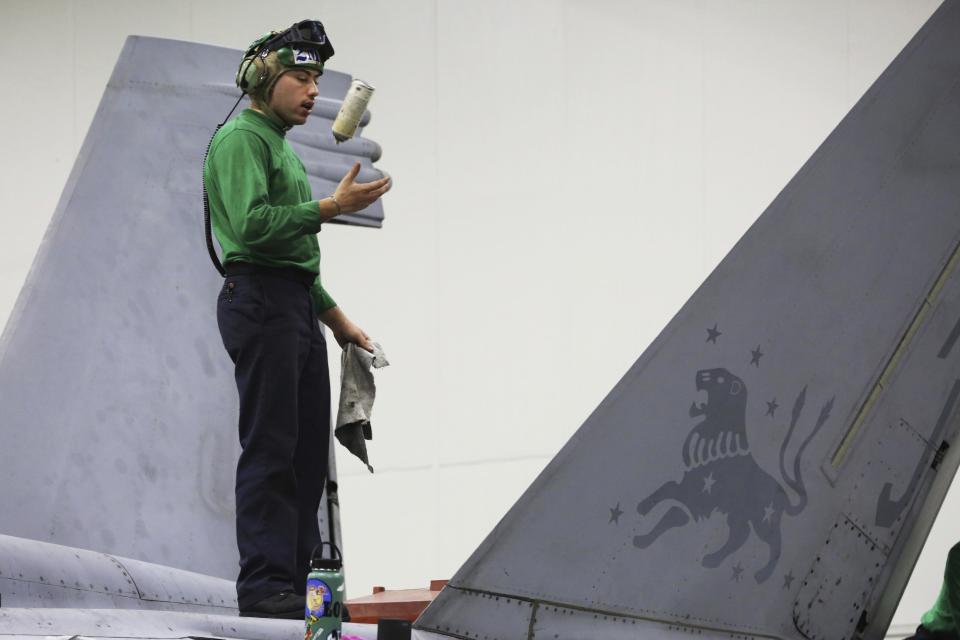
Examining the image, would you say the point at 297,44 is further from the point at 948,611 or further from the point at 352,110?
the point at 948,611

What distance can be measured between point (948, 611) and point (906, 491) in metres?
2.08

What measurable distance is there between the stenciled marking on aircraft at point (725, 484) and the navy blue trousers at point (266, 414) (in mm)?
783

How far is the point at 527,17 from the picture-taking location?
938cm

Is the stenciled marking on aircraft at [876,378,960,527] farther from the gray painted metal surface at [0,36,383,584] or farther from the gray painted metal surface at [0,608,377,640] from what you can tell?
the gray painted metal surface at [0,36,383,584]

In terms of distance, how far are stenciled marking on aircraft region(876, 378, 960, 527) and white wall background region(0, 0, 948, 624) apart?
18.0 feet

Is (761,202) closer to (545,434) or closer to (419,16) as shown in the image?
(545,434)

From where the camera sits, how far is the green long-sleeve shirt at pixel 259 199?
3195mm

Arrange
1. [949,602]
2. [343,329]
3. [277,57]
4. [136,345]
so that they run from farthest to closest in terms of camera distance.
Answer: [949,602] → [136,345] → [343,329] → [277,57]

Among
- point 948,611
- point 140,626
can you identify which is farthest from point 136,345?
point 948,611

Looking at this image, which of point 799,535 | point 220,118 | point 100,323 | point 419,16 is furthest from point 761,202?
point 799,535

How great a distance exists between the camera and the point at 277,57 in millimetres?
3346

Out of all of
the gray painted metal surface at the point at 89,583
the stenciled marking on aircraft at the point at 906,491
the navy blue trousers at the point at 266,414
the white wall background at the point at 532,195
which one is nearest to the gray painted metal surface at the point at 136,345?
the gray painted metal surface at the point at 89,583

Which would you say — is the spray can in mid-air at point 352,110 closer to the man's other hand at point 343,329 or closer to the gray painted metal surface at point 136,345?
the man's other hand at point 343,329

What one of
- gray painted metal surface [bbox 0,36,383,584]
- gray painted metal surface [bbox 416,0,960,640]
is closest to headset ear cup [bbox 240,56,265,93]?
gray painted metal surface [bbox 416,0,960,640]
